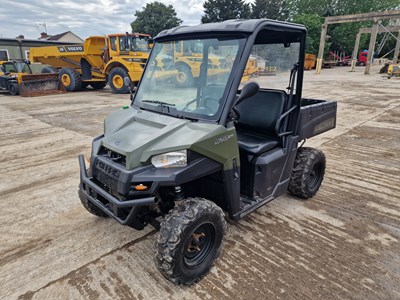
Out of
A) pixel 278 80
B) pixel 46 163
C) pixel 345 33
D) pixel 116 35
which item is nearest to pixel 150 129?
pixel 278 80

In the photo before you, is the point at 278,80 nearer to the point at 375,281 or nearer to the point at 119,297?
the point at 375,281

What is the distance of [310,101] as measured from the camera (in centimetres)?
399

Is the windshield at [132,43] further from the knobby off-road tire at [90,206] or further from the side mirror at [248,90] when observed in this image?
the side mirror at [248,90]

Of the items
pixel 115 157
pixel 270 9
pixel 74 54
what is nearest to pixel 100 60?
pixel 74 54

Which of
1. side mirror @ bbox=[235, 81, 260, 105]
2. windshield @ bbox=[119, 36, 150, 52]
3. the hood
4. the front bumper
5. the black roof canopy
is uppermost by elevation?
windshield @ bbox=[119, 36, 150, 52]

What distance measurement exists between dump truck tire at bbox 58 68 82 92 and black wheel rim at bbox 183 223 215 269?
45.9 ft

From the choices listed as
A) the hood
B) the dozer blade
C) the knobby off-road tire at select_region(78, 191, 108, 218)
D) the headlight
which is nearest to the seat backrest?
the hood

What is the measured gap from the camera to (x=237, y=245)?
2.80m

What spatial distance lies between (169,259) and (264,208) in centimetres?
172

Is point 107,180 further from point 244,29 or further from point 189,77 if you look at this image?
point 244,29

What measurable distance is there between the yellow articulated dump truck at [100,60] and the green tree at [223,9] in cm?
3119

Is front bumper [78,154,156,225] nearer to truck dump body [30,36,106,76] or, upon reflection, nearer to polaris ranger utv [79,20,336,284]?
polaris ranger utv [79,20,336,284]

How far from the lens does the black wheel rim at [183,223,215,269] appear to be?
90.4 inches

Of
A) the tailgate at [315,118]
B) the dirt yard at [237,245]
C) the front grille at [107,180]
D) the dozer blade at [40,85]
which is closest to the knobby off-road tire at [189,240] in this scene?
the dirt yard at [237,245]
